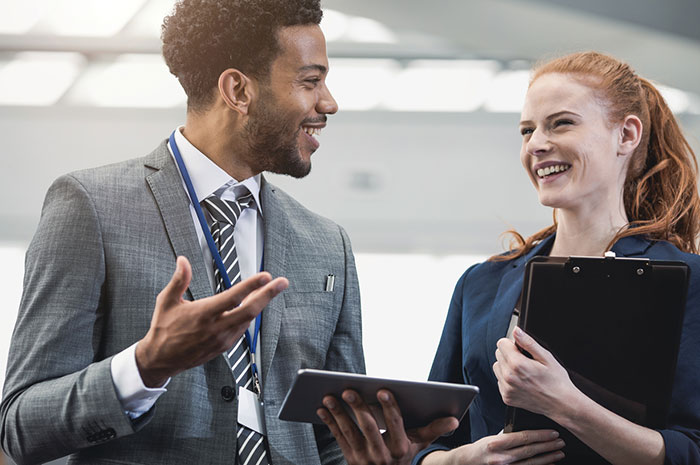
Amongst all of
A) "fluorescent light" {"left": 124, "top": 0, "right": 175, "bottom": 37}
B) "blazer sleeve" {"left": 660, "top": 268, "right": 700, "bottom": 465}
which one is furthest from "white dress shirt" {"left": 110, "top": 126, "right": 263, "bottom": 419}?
"fluorescent light" {"left": 124, "top": 0, "right": 175, "bottom": 37}

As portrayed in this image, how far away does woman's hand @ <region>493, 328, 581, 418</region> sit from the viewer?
1.45m

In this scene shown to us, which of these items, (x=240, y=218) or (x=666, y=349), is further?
(x=240, y=218)

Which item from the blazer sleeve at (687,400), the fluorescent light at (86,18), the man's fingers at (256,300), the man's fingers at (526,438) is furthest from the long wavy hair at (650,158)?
the fluorescent light at (86,18)

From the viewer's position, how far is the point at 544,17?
3.71 metres

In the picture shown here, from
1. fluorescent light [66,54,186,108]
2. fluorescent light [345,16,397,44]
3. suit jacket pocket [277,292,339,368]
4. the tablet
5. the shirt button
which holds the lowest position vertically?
the shirt button

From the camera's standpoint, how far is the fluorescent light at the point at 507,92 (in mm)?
3656

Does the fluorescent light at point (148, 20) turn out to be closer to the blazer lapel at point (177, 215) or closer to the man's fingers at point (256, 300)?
the blazer lapel at point (177, 215)

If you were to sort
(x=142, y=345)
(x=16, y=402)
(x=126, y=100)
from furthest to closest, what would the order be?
1. (x=126, y=100)
2. (x=16, y=402)
3. (x=142, y=345)

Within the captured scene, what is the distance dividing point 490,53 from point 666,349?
8.16 feet

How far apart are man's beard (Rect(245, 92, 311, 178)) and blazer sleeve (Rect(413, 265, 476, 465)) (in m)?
0.56

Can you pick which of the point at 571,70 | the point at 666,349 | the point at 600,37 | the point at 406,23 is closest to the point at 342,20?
the point at 406,23

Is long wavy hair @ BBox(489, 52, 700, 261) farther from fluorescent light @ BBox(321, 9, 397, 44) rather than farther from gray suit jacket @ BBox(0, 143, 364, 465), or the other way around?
fluorescent light @ BBox(321, 9, 397, 44)

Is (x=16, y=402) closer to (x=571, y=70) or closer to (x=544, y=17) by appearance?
(x=571, y=70)

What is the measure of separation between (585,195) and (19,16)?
2.90m
